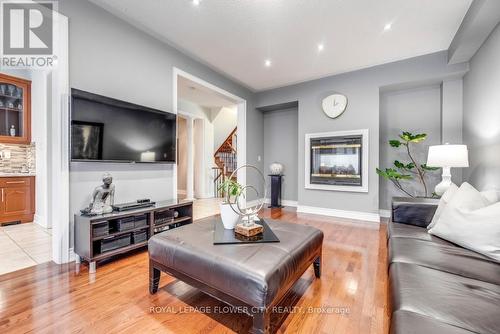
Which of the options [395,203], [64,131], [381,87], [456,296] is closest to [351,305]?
[456,296]

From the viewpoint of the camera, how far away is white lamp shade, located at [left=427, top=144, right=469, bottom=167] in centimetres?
249

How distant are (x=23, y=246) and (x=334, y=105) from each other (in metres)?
5.07

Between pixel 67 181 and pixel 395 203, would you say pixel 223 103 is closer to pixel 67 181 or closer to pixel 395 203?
pixel 67 181

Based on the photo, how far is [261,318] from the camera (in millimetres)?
1126

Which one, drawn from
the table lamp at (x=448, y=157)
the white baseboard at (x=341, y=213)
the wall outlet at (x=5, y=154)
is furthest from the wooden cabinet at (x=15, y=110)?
the table lamp at (x=448, y=157)

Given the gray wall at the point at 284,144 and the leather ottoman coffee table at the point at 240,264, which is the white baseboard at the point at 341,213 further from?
the leather ottoman coffee table at the point at 240,264

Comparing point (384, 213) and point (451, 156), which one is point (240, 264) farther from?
point (384, 213)

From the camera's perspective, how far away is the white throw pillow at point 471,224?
1.39 m

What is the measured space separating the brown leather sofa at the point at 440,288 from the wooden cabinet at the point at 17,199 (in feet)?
16.3

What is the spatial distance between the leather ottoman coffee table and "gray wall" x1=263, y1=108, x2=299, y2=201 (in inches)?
138

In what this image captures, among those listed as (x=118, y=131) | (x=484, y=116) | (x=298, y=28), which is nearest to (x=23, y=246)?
(x=118, y=131)

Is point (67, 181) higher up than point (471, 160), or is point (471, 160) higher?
point (471, 160)

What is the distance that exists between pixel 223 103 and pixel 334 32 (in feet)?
11.5

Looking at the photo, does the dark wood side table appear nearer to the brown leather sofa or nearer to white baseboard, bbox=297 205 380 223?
white baseboard, bbox=297 205 380 223
